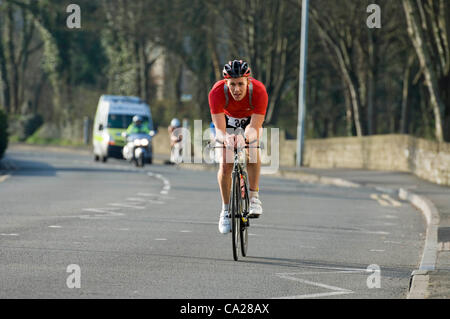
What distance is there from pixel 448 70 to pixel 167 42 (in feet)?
80.0

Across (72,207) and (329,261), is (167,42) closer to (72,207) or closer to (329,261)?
(72,207)

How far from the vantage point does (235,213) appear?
33.5 feet

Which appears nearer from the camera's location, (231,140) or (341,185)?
(231,140)

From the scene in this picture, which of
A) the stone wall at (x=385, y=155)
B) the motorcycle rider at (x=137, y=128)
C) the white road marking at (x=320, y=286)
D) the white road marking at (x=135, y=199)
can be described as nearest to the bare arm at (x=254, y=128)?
the white road marking at (x=320, y=286)

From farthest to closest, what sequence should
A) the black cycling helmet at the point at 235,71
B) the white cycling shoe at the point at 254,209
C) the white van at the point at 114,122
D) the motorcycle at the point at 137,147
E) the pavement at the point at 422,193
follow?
1. the white van at the point at 114,122
2. the motorcycle at the point at 137,147
3. the white cycling shoe at the point at 254,209
4. the black cycling helmet at the point at 235,71
5. the pavement at the point at 422,193

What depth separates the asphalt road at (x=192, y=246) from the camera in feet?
27.9

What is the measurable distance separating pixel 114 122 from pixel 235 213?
2910 cm

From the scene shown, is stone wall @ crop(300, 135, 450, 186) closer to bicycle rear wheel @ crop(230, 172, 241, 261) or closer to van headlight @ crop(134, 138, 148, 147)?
van headlight @ crop(134, 138, 148, 147)

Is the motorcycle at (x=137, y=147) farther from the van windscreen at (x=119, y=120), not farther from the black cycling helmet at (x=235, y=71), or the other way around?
the black cycling helmet at (x=235, y=71)

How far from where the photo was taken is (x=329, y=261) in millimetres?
10625

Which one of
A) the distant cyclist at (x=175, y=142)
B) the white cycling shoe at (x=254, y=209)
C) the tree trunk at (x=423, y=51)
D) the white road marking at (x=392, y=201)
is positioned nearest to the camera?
the white cycling shoe at (x=254, y=209)

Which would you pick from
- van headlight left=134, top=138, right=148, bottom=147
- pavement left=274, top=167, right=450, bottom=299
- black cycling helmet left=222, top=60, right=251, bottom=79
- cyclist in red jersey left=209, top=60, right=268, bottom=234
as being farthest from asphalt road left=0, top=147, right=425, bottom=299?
van headlight left=134, top=138, right=148, bottom=147

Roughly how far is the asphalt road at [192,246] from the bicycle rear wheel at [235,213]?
18cm

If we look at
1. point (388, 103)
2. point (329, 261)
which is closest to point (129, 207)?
point (329, 261)
